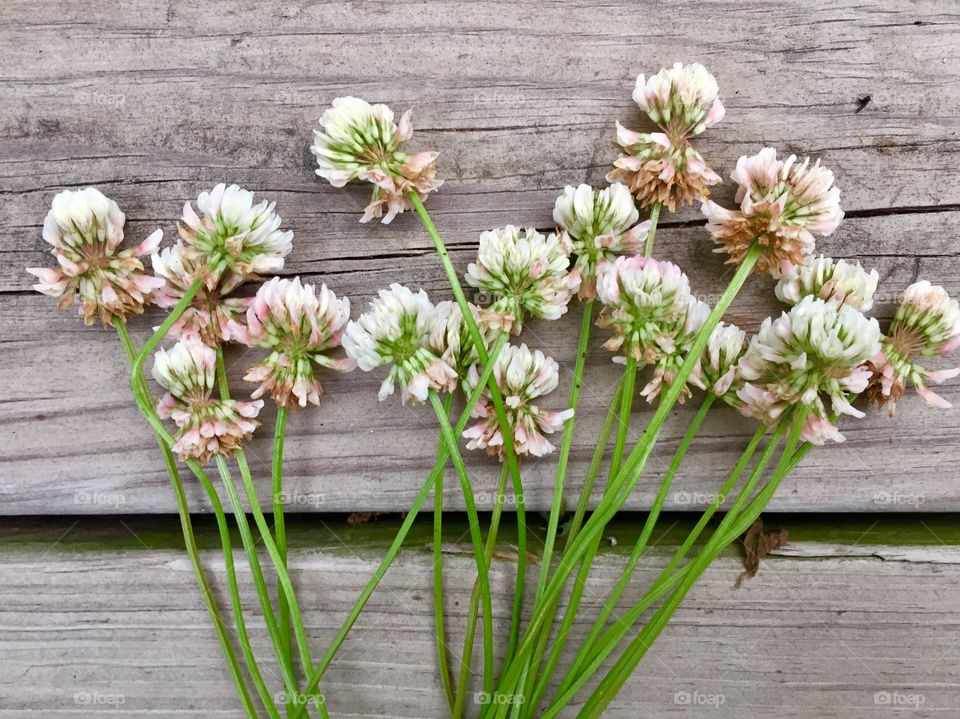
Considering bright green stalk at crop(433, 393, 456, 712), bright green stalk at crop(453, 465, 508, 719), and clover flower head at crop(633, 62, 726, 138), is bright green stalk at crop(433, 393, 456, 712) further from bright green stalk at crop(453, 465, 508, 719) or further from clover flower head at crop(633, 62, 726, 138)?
clover flower head at crop(633, 62, 726, 138)

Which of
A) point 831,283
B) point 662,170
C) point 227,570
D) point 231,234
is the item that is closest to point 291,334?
point 231,234

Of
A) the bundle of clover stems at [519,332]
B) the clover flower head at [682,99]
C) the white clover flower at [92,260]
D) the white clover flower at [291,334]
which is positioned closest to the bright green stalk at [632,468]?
the bundle of clover stems at [519,332]

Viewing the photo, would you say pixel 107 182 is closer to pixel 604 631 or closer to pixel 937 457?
pixel 604 631

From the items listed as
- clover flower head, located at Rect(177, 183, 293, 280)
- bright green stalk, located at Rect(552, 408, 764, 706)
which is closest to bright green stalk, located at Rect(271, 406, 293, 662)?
clover flower head, located at Rect(177, 183, 293, 280)

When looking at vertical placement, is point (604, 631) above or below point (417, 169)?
below

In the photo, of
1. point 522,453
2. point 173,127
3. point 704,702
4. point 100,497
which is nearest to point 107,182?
point 173,127

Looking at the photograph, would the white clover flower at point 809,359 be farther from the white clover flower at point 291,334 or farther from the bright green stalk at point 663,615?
the white clover flower at point 291,334
